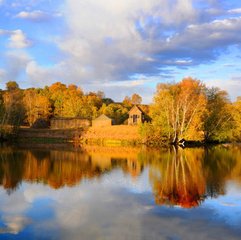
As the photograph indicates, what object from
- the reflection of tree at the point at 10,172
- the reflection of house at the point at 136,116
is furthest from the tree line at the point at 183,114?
the reflection of tree at the point at 10,172

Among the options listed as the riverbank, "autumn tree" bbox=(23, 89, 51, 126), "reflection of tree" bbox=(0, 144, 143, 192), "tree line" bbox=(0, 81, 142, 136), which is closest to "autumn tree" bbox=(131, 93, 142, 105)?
"tree line" bbox=(0, 81, 142, 136)

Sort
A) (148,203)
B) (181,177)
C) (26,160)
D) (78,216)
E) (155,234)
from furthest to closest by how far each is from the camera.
→ (26,160), (181,177), (148,203), (78,216), (155,234)

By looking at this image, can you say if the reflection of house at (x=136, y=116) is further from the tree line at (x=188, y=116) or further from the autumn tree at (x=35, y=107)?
the autumn tree at (x=35, y=107)

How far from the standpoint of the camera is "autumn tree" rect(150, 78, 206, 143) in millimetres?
55719

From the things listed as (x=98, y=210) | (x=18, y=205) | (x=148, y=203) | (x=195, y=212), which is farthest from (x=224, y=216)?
(x=18, y=205)

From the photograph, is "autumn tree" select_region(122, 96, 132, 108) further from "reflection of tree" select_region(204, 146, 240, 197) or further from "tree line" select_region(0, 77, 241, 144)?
"reflection of tree" select_region(204, 146, 240, 197)

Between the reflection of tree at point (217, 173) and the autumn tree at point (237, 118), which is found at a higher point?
the autumn tree at point (237, 118)

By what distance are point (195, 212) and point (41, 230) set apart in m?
6.74

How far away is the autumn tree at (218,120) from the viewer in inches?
2491

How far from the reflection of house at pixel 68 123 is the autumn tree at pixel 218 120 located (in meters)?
24.9

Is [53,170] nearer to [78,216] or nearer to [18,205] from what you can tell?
[18,205]

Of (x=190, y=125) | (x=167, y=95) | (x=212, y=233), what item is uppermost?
(x=167, y=95)

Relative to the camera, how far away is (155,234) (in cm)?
1297

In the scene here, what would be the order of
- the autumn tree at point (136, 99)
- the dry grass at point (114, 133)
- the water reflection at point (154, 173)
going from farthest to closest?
1. the autumn tree at point (136, 99)
2. the dry grass at point (114, 133)
3. the water reflection at point (154, 173)
